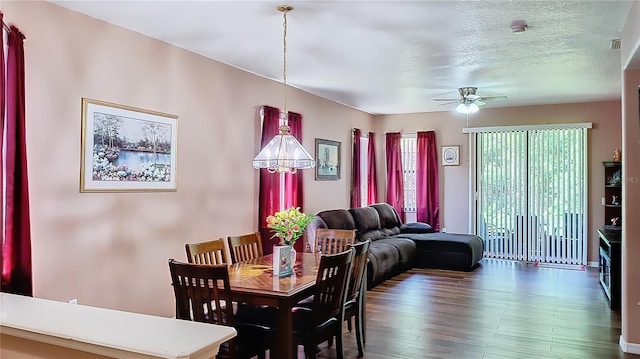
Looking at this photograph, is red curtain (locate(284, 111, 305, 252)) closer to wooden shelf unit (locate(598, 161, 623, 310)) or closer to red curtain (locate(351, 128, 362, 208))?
red curtain (locate(351, 128, 362, 208))

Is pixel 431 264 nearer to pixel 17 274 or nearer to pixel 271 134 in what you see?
pixel 271 134

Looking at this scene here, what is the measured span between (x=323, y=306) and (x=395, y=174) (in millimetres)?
6119

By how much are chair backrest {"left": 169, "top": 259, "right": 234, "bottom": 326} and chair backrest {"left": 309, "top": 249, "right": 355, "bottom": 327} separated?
1.89 ft

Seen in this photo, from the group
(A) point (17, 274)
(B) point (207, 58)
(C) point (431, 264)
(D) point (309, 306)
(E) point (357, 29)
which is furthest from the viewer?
(C) point (431, 264)

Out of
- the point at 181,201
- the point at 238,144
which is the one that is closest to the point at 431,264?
the point at 238,144

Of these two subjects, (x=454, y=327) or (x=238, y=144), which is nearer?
(x=454, y=327)

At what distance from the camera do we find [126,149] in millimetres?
3957

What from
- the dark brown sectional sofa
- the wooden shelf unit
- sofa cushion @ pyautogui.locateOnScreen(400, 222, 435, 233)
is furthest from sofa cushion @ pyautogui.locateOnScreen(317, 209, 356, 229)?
the wooden shelf unit

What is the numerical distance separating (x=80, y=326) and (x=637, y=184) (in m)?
3.91

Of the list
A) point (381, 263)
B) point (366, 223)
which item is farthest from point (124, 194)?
point (366, 223)

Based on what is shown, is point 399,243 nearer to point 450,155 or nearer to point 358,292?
point 450,155

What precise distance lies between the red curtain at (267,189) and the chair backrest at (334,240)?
130cm

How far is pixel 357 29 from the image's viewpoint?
391 centimetres

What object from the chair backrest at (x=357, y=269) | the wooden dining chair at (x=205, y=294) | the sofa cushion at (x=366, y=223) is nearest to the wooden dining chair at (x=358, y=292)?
the chair backrest at (x=357, y=269)
